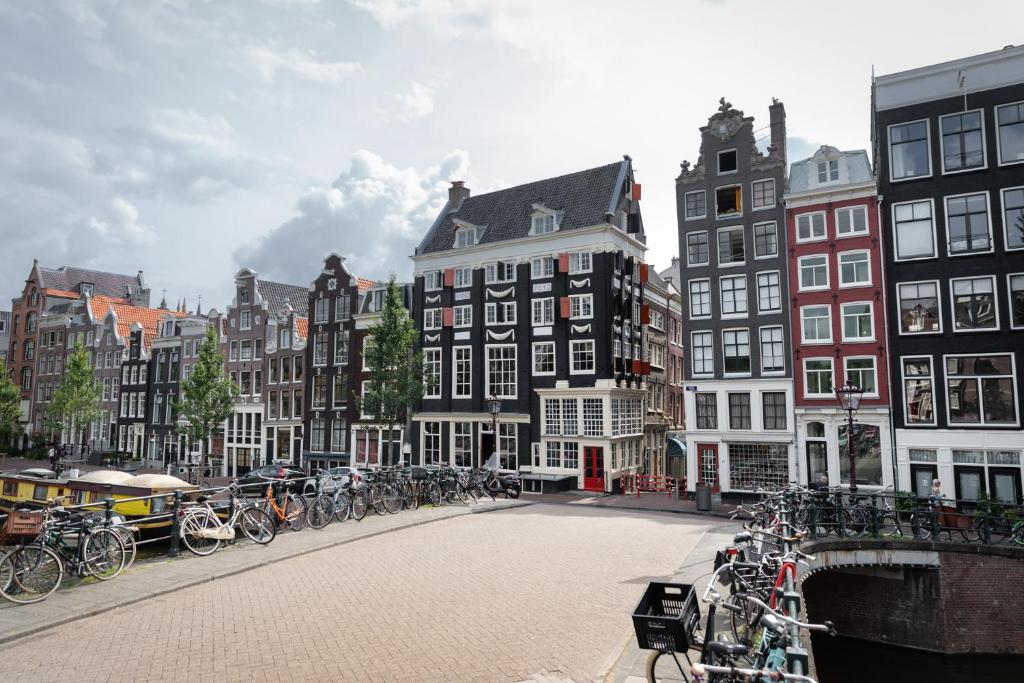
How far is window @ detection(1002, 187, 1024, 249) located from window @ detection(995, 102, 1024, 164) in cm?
133

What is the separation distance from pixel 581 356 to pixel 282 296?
2957 cm

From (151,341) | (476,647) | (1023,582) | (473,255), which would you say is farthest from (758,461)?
(151,341)

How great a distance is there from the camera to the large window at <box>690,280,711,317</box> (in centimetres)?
3431

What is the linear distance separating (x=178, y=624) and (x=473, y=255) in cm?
3423

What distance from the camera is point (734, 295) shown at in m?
33.5

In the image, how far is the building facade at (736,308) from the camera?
3194cm

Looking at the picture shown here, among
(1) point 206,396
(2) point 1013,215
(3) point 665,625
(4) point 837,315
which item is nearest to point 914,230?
(2) point 1013,215

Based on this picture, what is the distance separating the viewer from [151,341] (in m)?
63.2

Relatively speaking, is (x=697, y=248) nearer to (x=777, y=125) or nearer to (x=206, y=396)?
(x=777, y=125)

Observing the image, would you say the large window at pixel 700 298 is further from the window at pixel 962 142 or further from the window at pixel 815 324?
the window at pixel 962 142

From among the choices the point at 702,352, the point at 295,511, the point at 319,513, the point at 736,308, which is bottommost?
the point at 319,513

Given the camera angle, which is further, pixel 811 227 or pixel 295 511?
pixel 811 227

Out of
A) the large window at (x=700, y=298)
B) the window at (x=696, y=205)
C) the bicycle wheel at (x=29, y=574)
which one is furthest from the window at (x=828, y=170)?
the bicycle wheel at (x=29, y=574)

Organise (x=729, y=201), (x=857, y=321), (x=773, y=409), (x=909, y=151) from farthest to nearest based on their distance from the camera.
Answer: (x=729, y=201) < (x=773, y=409) < (x=857, y=321) < (x=909, y=151)
